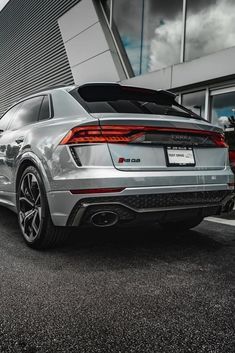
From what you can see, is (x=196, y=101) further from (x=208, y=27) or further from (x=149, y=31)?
(x=149, y=31)

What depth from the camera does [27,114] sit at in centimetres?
416

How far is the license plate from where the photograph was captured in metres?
2.99

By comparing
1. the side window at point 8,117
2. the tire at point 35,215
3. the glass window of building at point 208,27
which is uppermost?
the glass window of building at point 208,27

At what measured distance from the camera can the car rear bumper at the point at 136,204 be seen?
2.74 metres

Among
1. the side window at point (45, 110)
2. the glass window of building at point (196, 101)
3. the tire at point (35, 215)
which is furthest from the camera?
the glass window of building at point (196, 101)

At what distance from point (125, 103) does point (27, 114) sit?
1.42 metres

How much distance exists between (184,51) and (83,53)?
15.9ft

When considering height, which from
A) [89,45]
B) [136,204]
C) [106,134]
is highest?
[89,45]

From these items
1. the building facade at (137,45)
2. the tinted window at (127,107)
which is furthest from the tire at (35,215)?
the building facade at (137,45)

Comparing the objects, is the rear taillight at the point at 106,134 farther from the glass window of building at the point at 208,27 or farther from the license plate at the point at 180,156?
the glass window of building at the point at 208,27

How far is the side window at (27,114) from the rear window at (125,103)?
0.77m

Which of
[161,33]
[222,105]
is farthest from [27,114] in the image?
[161,33]

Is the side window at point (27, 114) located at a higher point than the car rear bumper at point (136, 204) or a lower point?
higher

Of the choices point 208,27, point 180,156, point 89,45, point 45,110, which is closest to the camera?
point 180,156
